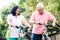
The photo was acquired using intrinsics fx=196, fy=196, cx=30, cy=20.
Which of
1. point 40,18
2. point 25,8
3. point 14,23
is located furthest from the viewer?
point 25,8

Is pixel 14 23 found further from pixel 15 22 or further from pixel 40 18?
pixel 40 18

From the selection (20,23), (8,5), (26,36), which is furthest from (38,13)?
(8,5)

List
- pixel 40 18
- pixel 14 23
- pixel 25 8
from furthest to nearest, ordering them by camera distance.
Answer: pixel 25 8, pixel 40 18, pixel 14 23

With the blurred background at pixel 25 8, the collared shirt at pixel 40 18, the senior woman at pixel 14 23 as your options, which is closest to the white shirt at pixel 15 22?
the senior woman at pixel 14 23

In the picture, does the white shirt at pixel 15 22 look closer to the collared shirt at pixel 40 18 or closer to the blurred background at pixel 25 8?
the collared shirt at pixel 40 18

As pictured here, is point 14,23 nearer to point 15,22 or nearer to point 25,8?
point 15,22

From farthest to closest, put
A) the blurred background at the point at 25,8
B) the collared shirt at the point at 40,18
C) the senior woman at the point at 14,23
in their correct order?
the blurred background at the point at 25,8 < the collared shirt at the point at 40,18 < the senior woman at the point at 14,23

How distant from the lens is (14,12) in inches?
104

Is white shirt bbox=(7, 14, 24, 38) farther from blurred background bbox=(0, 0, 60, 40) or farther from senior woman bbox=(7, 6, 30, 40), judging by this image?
blurred background bbox=(0, 0, 60, 40)

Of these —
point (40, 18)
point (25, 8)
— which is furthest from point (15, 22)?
point (25, 8)

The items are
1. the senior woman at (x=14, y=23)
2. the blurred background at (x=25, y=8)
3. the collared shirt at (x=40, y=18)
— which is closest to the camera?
the senior woman at (x=14, y=23)

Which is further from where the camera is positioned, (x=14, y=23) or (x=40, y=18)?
(x=40, y=18)

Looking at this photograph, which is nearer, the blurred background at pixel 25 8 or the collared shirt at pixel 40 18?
the collared shirt at pixel 40 18

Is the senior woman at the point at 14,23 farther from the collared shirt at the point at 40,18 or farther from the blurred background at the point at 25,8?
the blurred background at the point at 25,8
